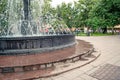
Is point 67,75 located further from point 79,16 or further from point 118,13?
point 79,16

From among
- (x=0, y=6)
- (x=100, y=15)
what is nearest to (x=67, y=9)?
(x=100, y=15)

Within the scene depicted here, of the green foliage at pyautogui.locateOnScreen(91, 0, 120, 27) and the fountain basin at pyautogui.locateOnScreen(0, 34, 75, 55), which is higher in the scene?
the green foliage at pyautogui.locateOnScreen(91, 0, 120, 27)

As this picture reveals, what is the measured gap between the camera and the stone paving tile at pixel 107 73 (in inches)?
269

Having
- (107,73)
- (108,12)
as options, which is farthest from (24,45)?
(108,12)

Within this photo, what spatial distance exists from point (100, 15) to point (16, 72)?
36089 mm

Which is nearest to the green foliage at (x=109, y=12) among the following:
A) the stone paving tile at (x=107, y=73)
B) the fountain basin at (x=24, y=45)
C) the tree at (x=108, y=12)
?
the tree at (x=108, y=12)

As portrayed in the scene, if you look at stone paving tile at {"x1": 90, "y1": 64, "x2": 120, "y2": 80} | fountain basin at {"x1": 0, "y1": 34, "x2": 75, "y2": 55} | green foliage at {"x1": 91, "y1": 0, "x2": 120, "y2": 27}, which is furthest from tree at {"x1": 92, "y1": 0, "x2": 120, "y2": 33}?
stone paving tile at {"x1": 90, "y1": 64, "x2": 120, "y2": 80}

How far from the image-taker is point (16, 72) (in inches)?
282

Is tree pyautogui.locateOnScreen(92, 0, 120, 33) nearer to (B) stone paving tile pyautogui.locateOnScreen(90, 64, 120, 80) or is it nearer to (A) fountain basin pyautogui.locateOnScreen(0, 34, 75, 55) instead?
(A) fountain basin pyautogui.locateOnScreen(0, 34, 75, 55)

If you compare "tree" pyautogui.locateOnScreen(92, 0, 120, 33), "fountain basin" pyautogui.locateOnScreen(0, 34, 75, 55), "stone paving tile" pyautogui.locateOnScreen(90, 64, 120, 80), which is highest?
"tree" pyautogui.locateOnScreen(92, 0, 120, 33)

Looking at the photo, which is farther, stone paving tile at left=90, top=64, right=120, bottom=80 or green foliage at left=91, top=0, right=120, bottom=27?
green foliage at left=91, top=0, right=120, bottom=27

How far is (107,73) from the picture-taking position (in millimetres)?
7316

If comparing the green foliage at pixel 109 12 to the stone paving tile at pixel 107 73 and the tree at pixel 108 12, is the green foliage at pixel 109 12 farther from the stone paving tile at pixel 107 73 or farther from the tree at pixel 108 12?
the stone paving tile at pixel 107 73

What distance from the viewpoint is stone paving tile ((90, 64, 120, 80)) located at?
6828 millimetres
